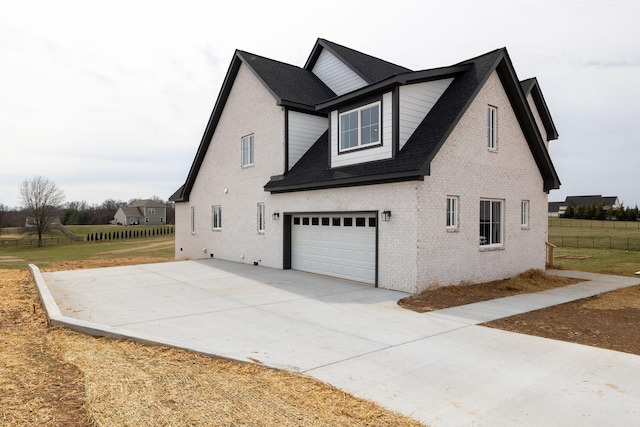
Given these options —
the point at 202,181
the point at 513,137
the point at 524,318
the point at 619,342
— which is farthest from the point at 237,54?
the point at 619,342

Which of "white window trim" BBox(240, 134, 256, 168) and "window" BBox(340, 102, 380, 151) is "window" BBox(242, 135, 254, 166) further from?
"window" BBox(340, 102, 380, 151)

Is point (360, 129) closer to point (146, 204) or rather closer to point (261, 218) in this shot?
point (261, 218)

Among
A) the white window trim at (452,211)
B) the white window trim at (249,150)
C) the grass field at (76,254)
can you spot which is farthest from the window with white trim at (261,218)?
the grass field at (76,254)

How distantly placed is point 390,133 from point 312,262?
5570 mm

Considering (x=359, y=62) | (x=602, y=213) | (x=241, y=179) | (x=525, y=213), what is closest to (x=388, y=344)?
(x=525, y=213)

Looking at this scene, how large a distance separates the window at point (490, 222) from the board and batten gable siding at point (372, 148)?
12.0 feet

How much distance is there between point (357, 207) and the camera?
12.4 metres

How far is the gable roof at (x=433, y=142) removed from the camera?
35.7 feet

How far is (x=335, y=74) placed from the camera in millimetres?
18266

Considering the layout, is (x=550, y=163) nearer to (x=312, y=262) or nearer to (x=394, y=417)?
(x=312, y=262)

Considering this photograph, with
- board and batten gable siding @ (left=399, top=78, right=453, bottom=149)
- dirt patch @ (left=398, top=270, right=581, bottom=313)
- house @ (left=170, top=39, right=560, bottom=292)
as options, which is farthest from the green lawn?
dirt patch @ (left=398, top=270, right=581, bottom=313)

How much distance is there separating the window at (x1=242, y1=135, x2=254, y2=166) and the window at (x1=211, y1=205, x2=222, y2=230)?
3.19 metres

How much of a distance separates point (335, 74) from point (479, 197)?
30.2ft

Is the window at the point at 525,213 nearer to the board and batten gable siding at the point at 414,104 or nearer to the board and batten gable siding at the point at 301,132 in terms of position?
the board and batten gable siding at the point at 414,104
